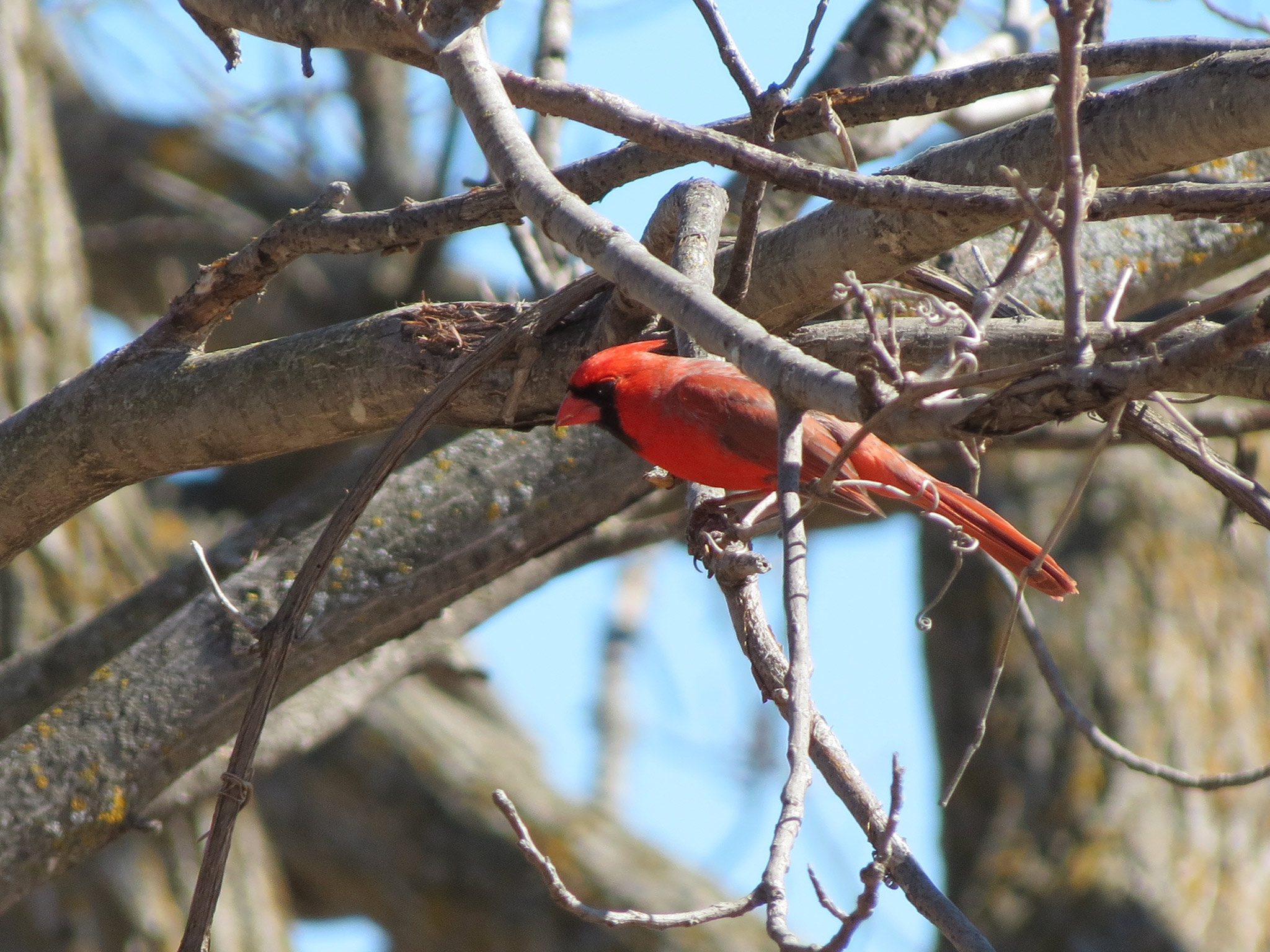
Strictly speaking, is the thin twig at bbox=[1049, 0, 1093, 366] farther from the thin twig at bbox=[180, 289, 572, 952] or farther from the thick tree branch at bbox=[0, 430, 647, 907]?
the thick tree branch at bbox=[0, 430, 647, 907]

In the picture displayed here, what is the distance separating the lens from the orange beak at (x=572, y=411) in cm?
256

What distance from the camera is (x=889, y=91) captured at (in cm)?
229

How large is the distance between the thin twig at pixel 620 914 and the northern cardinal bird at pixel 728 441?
1.43 m

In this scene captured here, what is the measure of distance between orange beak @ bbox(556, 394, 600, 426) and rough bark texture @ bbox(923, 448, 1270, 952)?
2585 mm

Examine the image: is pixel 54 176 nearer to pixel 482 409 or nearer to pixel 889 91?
pixel 482 409

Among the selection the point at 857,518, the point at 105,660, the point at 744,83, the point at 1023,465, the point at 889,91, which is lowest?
the point at 105,660

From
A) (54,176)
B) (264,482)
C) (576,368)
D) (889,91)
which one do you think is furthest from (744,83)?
(264,482)

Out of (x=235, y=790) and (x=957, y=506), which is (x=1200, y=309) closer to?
(x=235, y=790)

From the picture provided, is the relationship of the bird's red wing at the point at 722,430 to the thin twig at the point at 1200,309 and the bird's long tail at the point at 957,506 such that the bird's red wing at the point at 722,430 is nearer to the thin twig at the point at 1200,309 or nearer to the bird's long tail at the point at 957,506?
the bird's long tail at the point at 957,506

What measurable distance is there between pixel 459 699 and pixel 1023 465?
322cm

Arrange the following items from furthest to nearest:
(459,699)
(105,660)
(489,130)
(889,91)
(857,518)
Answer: (459,699)
(857,518)
(105,660)
(889,91)
(489,130)

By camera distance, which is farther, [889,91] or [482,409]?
[482,409]

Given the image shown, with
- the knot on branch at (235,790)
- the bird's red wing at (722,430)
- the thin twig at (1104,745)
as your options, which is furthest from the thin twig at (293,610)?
the thin twig at (1104,745)

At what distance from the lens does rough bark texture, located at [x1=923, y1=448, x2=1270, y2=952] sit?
4.45 m
